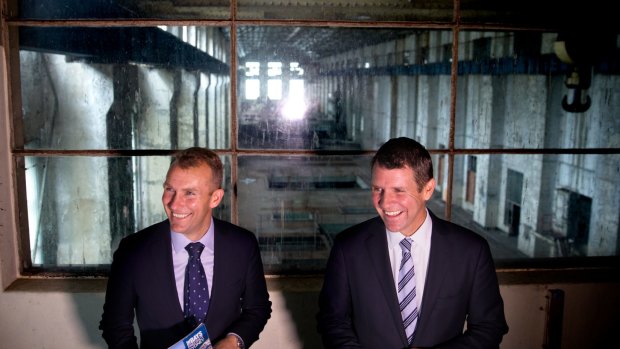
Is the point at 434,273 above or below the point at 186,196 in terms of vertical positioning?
below

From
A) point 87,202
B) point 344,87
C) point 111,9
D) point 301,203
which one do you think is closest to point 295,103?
point 344,87

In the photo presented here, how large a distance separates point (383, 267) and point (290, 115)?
30453 millimetres

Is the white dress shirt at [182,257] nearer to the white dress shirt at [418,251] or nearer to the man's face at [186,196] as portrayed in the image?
the man's face at [186,196]

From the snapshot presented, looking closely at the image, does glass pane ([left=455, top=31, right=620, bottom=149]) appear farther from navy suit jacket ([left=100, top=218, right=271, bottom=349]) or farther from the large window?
navy suit jacket ([left=100, top=218, right=271, bottom=349])

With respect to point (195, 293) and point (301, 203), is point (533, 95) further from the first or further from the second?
point (195, 293)

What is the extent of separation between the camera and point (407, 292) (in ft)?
5.33

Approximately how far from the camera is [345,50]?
99.9 feet

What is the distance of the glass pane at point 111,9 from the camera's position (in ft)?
9.29

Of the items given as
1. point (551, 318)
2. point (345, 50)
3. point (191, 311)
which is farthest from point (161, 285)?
point (345, 50)

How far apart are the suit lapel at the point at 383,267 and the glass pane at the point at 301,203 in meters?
12.2

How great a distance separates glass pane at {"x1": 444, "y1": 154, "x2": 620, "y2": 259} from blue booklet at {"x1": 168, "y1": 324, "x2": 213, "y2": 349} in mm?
11854

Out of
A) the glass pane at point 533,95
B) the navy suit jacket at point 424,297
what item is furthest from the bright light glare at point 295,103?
the navy suit jacket at point 424,297

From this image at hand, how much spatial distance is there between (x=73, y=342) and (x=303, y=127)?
1352 inches

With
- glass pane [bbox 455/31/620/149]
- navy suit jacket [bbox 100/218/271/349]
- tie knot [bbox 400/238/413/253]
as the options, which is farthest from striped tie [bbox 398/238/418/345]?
glass pane [bbox 455/31/620/149]
